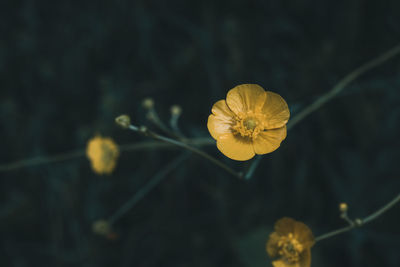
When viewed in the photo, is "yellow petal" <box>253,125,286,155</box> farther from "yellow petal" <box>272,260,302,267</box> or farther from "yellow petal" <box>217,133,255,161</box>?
"yellow petal" <box>272,260,302,267</box>

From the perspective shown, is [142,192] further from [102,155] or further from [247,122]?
[247,122]

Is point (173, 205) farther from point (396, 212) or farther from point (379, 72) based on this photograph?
point (379, 72)

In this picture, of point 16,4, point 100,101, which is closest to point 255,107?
point 100,101

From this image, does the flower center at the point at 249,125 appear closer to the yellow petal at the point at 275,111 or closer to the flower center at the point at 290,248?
the yellow petal at the point at 275,111

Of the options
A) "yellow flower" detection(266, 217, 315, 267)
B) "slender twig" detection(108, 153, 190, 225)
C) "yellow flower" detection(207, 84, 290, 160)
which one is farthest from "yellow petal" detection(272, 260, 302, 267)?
"slender twig" detection(108, 153, 190, 225)

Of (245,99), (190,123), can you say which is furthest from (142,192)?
(245,99)
